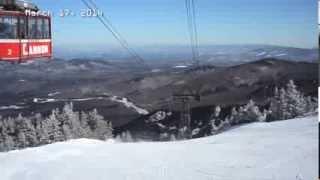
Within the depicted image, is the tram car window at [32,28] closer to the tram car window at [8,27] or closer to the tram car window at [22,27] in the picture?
the tram car window at [22,27]

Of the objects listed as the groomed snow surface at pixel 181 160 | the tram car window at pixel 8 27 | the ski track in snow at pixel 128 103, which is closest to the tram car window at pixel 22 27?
the tram car window at pixel 8 27

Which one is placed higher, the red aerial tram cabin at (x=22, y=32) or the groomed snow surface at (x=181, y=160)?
the red aerial tram cabin at (x=22, y=32)

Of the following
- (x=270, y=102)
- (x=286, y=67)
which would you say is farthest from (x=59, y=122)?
(x=286, y=67)

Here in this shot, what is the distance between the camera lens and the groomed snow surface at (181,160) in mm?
19312

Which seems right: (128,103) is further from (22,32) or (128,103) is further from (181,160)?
(22,32)

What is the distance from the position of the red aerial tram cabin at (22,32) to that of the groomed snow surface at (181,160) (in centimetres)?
570

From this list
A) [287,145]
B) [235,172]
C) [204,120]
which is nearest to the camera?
[235,172]

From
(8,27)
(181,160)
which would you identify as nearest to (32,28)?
(8,27)

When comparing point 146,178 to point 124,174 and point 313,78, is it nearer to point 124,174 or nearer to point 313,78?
point 124,174

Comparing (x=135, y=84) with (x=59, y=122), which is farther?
(x=135, y=84)

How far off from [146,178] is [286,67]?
2803 inches

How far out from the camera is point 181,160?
72.8 ft

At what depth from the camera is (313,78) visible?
81.8m

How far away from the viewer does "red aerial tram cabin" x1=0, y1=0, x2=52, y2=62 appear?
48.6 feet
